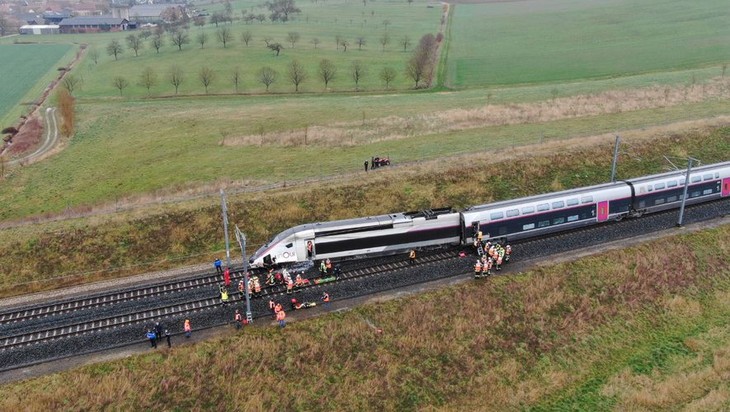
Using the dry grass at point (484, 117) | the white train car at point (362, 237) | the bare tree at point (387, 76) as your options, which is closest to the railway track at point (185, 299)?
the white train car at point (362, 237)

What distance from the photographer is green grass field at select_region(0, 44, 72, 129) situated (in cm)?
9275

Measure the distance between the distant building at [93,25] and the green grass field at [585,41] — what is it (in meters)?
113

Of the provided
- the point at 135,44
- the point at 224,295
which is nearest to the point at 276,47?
the point at 135,44

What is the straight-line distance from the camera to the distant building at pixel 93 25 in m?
182

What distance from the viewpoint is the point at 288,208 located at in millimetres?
40844

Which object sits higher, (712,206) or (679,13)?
(679,13)

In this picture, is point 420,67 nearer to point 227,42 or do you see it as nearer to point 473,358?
point 227,42

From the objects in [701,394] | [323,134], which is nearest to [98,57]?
[323,134]

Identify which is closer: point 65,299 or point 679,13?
point 65,299

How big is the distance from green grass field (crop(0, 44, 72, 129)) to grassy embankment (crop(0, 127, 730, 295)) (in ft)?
186

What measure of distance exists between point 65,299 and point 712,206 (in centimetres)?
4515

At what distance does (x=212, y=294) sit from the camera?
1240 inches

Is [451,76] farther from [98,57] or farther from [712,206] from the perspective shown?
[98,57]

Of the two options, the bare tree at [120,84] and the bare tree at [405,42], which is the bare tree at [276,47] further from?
the bare tree at [120,84]
